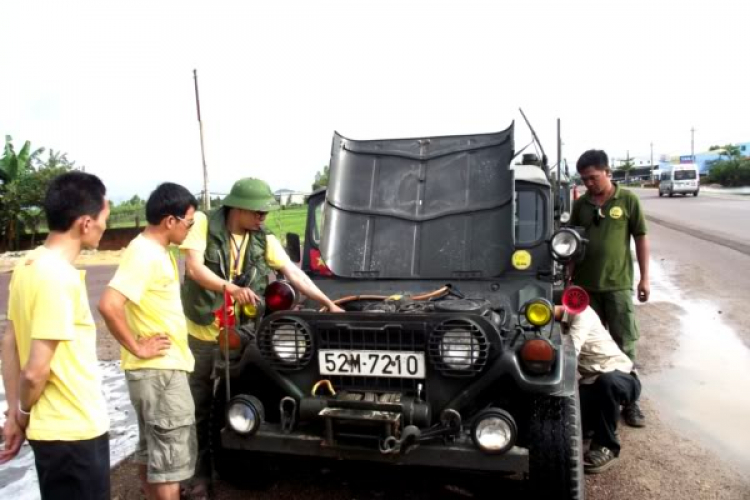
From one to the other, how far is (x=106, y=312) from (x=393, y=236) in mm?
2470

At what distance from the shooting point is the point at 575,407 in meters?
3.39

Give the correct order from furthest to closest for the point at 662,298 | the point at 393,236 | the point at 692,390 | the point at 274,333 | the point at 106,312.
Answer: the point at 662,298, the point at 692,390, the point at 393,236, the point at 274,333, the point at 106,312

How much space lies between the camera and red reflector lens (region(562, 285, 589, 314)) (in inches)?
157

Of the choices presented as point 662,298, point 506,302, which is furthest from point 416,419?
point 662,298

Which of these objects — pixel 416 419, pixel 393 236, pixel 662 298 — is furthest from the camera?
pixel 662 298

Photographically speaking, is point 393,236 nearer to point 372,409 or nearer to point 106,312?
point 372,409

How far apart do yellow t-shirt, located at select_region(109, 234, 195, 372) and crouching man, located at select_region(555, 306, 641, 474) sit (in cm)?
241

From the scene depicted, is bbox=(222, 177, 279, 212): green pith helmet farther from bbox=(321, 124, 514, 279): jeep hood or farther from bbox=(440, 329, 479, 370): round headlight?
bbox=(440, 329, 479, 370): round headlight

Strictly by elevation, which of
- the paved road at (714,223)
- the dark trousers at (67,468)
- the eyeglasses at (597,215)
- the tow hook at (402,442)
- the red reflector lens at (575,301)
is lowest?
the paved road at (714,223)

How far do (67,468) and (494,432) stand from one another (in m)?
1.93

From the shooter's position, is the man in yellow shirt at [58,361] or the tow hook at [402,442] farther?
the tow hook at [402,442]

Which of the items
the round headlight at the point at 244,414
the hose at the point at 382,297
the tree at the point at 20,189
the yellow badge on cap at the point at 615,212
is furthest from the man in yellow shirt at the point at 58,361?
the tree at the point at 20,189

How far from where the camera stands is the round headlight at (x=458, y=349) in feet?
11.1

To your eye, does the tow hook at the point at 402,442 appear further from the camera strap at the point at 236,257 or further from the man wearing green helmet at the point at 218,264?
the camera strap at the point at 236,257
